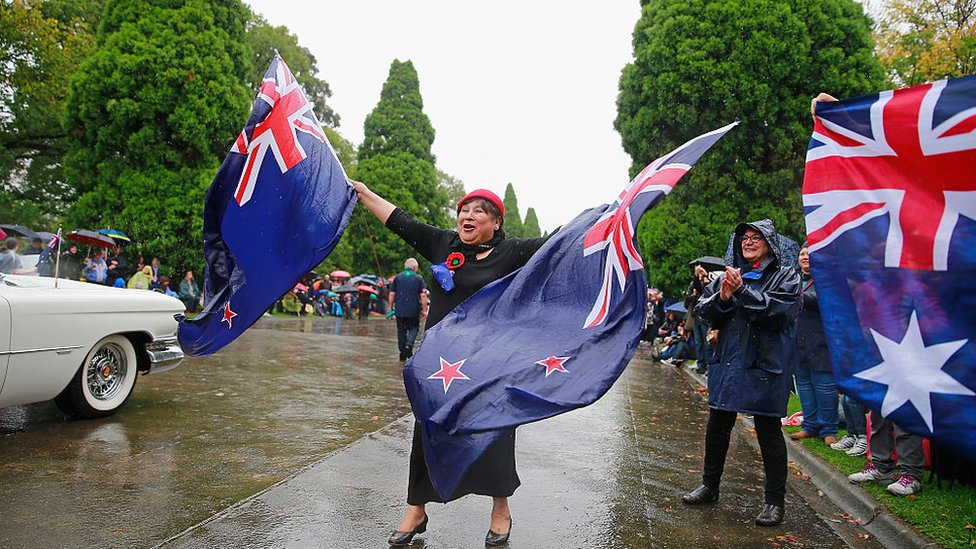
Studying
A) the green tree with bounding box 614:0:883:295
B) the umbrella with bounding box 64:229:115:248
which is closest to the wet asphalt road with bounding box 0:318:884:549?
the umbrella with bounding box 64:229:115:248

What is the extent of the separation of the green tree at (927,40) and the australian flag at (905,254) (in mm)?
13854

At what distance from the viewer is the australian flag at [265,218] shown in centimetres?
440

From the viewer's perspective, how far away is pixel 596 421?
8008mm

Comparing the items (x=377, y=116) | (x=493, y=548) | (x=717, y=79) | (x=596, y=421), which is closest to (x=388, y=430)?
(x=596, y=421)

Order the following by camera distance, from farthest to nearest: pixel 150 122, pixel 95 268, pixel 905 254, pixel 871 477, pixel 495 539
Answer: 1. pixel 150 122
2. pixel 95 268
3. pixel 871 477
4. pixel 495 539
5. pixel 905 254

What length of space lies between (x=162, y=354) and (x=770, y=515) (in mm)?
5806

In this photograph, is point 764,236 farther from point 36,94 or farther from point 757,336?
point 36,94

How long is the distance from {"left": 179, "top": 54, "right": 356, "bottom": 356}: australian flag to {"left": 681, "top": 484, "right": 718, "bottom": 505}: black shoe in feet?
9.73

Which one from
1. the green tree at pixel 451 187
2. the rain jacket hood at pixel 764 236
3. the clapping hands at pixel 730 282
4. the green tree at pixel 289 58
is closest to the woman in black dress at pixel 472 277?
the clapping hands at pixel 730 282

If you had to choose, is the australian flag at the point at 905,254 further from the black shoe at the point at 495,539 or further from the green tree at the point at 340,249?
the green tree at the point at 340,249

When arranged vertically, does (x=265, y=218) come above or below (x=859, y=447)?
above

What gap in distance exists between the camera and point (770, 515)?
4363 mm

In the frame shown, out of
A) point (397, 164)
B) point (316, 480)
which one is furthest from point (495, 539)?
point (397, 164)

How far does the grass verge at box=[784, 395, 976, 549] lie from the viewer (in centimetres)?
400
